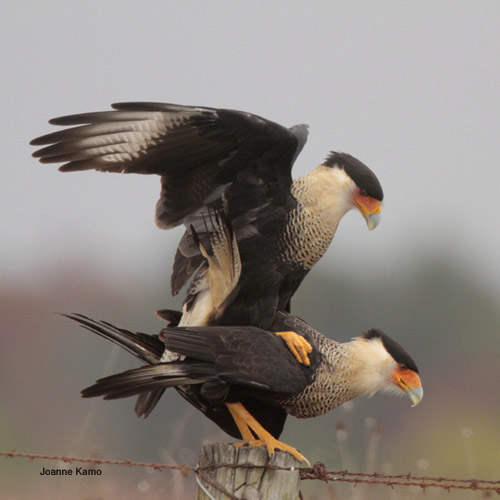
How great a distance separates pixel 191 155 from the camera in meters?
4.44

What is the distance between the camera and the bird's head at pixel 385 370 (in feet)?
14.9

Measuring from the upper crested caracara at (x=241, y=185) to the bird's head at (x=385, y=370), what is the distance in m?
0.49

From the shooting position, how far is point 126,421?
16578 mm

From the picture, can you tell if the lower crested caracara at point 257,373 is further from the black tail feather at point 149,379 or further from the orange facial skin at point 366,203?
the orange facial skin at point 366,203

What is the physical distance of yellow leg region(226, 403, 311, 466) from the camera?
12.8 feet

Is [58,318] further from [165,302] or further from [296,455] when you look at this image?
[296,455]

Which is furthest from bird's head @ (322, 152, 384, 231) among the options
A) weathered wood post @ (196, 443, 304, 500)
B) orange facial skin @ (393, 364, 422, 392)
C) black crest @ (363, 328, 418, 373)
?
weathered wood post @ (196, 443, 304, 500)

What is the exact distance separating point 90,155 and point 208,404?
130 centimetres

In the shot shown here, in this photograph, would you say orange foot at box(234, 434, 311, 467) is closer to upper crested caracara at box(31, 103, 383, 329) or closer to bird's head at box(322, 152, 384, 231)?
upper crested caracara at box(31, 103, 383, 329)

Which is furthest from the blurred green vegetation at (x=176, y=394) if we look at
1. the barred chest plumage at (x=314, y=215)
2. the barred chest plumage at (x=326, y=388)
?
the barred chest plumage at (x=314, y=215)

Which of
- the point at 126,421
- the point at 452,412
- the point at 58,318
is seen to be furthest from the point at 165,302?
the point at 452,412

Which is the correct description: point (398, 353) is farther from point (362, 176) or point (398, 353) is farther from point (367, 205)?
point (362, 176)

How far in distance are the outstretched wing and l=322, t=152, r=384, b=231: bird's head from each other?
0.84ft

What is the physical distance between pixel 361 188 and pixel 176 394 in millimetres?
11565
